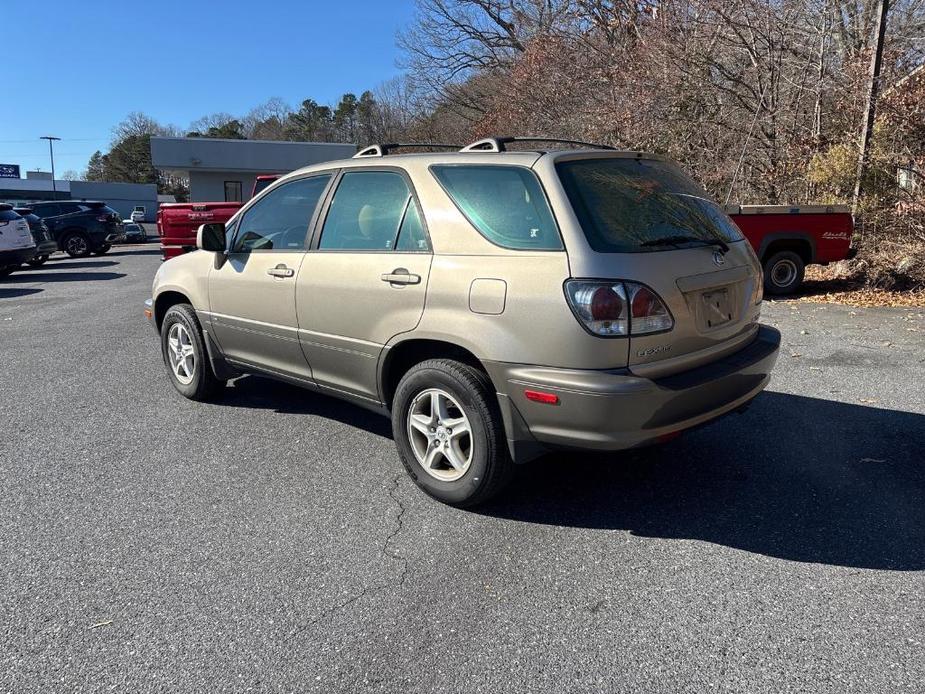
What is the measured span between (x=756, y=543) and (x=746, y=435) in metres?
1.55

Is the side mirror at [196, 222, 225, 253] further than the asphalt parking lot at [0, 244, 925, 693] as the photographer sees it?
Yes

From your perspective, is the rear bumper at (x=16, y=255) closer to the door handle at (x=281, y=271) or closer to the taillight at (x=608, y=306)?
the door handle at (x=281, y=271)

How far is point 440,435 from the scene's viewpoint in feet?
12.6

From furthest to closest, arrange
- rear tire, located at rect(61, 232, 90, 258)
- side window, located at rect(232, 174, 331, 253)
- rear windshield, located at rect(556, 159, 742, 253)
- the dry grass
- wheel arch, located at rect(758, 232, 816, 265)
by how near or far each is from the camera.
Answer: rear tire, located at rect(61, 232, 90, 258) → wheel arch, located at rect(758, 232, 816, 265) → the dry grass → side window, located at rect(232, 174, 331, 253) → rear windshield, located at rect(556, 159, 742, 253)

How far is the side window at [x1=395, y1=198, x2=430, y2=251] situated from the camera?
3.94m

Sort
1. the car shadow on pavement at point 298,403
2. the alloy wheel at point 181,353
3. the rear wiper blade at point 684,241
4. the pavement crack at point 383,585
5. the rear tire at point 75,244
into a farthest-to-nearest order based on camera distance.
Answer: the rear tire at point 75,244 → the alloy wheel at point 181,353 → the car shadow on pavement at point 298,403 → the rear wiper blade at point 684,241 → the pavement crack at point 383,585

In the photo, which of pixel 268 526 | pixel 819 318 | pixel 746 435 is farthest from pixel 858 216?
pixel 268 526

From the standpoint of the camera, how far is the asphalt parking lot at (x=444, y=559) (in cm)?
260

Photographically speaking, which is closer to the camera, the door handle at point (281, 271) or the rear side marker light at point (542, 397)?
the rear side marker light at point (542, 397)

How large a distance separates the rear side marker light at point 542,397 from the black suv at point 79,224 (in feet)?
78.2

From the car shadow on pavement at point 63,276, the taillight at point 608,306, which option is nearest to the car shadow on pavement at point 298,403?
the taillight at point 608,306

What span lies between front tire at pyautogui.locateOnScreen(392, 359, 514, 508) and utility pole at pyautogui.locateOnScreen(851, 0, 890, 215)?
10930 millimetres

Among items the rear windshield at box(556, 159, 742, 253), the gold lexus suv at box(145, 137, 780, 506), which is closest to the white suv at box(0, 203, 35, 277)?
the gold lexus suv at box(145, 137, 780, 506)

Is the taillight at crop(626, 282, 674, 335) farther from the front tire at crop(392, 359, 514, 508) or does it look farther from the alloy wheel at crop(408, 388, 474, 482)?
the alloy wheel at crop(408, 388, 474, 482)
